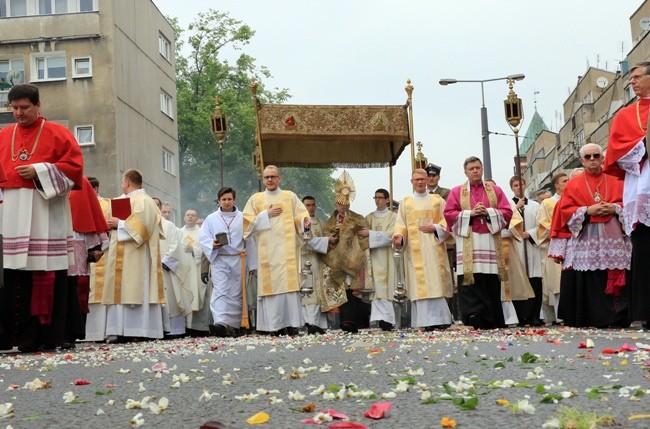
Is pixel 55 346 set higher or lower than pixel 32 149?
lower

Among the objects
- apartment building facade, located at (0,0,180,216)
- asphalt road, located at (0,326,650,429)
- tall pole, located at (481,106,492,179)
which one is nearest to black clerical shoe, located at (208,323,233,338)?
asphalt road, located at (0,326,650,429)

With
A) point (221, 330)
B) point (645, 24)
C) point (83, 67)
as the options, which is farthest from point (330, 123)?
point (645, 24)

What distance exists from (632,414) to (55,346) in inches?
316

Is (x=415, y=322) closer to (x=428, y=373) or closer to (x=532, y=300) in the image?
(x=532, y=300)

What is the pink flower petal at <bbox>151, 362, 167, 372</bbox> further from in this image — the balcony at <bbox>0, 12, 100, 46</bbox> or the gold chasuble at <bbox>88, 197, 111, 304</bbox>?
the balcony at <bbox>0, 12, 100, 46</bbox>

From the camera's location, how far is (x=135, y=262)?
15.4 meters

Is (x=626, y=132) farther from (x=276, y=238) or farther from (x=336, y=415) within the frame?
(x=336, y=415)

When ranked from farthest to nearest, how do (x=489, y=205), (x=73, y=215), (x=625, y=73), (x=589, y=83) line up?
(x=589, y=83)
(x=625, y=73)
(x=489, y=205)
(x=73, y=215)

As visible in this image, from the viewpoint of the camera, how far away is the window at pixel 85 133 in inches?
1762

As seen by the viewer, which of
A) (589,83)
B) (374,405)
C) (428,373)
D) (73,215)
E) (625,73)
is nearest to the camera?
(374,405)

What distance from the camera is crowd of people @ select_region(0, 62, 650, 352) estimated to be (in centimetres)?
1191

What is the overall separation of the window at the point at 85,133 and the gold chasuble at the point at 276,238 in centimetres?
2930

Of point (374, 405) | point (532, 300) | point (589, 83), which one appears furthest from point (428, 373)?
point (589, 83)

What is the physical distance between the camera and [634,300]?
11891 mm
